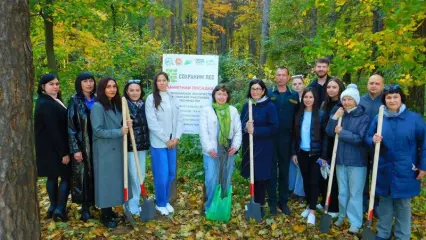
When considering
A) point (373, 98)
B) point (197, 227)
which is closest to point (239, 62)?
point (373, 98)

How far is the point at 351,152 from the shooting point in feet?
15.2

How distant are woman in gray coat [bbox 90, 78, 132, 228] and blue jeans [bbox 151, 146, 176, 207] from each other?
0.60m

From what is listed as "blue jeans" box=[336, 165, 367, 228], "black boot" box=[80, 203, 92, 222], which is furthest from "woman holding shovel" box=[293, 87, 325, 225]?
"black boot" box=[80, 203, 92, 222]

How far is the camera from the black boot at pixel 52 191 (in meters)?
4.73

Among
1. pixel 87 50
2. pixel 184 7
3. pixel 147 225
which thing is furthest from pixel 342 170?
pixel 184 7

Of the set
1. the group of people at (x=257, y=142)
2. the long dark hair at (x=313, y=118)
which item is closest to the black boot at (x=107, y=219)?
the group of people at (x=257, y=142)

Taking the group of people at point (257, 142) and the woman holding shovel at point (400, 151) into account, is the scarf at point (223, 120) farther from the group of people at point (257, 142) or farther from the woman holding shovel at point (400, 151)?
the woman holding shovel at point (400, 151)

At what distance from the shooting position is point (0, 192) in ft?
9.78

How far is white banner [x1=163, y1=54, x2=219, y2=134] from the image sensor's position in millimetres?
5457

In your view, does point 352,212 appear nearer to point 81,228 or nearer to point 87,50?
point 81,228

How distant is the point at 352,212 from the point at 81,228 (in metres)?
3.64

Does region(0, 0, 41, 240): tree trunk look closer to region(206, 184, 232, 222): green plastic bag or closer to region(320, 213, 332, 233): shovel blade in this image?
region(206, 184, 232, 222): green plastic bag

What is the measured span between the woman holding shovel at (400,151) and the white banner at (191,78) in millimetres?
2422

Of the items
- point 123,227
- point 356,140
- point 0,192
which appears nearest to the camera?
point 0,192
